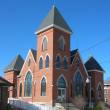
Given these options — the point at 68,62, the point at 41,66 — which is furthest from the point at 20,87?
the point at 68,62

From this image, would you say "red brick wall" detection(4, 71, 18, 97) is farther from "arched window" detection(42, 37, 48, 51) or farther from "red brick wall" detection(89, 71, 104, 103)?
"red brick wall" detection(89, 71, 104, 103)

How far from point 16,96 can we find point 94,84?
15.6 m

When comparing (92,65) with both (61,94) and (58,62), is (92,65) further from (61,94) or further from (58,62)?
(61,94)

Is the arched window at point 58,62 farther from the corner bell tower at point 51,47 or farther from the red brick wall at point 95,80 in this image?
Result: the red brick wall at point 95,80

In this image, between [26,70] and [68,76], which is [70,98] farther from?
[26,70]

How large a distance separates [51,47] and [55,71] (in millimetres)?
4106

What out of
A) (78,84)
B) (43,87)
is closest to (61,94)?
(43,87)

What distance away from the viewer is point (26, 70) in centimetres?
5409

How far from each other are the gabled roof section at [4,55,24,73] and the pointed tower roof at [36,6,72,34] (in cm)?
1149

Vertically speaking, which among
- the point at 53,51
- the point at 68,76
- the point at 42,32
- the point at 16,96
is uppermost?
the point at 42,32

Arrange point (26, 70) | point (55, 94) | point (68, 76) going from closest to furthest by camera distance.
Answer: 1. point (55, 94)
2. point (68, 76)
3. point (26, 70)

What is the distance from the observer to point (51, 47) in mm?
47469

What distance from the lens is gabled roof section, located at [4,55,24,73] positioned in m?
59.4

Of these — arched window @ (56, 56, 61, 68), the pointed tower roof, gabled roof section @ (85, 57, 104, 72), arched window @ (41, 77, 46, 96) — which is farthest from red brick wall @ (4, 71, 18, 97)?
gabled roof section @ (85, 57, 104, 72)
